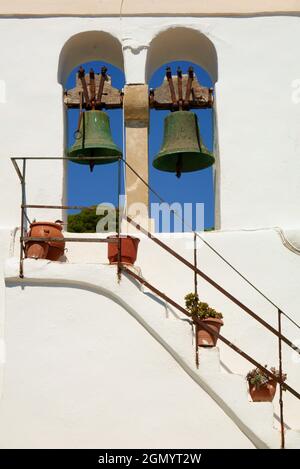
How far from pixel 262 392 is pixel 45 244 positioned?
8.18 ft

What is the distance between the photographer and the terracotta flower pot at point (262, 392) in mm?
8297

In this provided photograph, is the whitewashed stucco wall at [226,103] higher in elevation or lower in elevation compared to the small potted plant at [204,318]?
higher

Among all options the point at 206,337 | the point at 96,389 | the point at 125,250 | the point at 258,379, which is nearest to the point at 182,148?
the point at 125,250

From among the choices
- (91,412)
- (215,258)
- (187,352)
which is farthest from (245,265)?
(91,412)

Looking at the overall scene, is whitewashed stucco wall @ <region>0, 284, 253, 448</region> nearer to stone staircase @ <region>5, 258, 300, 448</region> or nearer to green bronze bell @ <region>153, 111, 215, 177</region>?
stone staircase @ <region>5, 258, 300, 448</region>

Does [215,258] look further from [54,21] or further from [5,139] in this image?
[54,21]

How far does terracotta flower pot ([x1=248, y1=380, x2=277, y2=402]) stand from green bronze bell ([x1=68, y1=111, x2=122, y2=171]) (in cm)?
313

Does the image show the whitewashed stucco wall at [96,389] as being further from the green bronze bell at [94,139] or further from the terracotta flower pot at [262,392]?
the green bronze bell at [94,139]

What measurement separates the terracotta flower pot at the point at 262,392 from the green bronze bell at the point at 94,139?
3134 mm

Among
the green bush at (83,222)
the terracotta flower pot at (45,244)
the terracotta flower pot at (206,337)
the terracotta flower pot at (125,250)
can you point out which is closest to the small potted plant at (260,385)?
the terracotta flower pot at (206,337)

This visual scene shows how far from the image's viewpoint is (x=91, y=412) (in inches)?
308

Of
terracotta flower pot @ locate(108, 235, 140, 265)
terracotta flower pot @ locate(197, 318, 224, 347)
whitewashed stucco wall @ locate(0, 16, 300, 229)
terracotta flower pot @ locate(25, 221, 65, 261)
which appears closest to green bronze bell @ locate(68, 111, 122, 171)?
whitewashed stucco wall @ locate(0, 16, 300, 229)

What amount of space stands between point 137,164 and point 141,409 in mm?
3577
